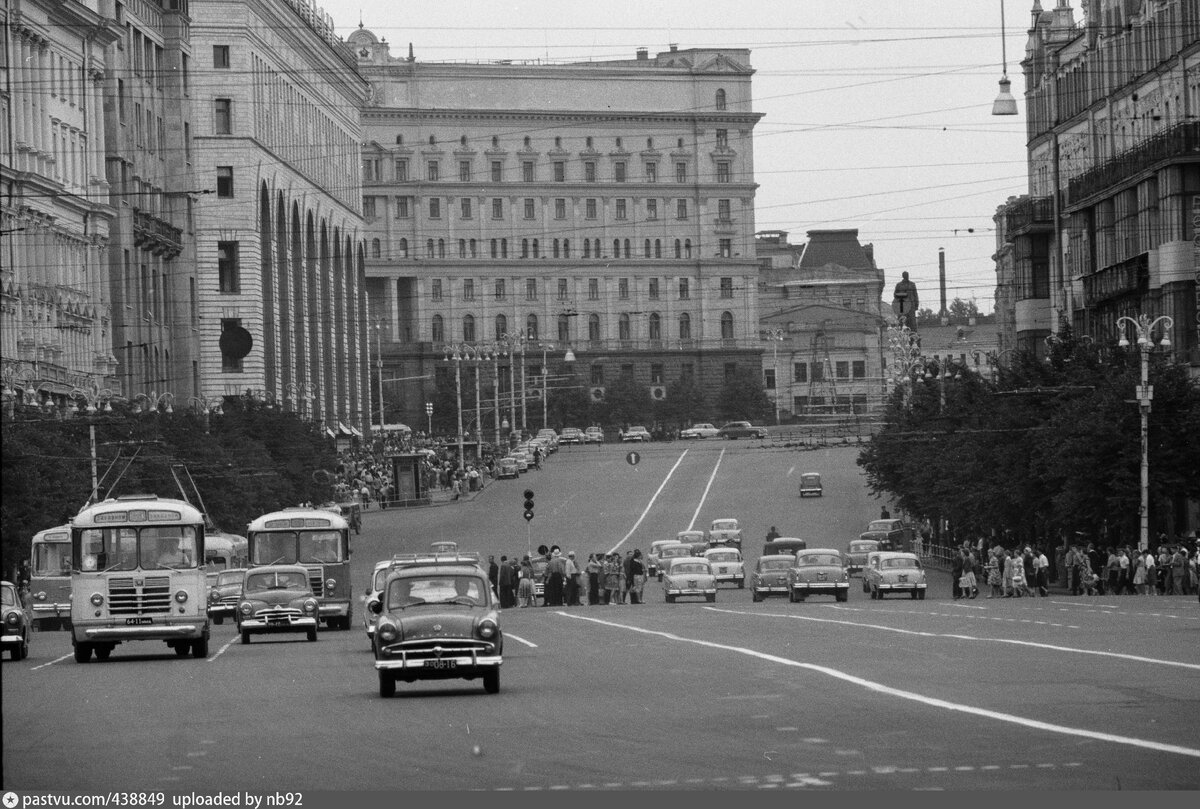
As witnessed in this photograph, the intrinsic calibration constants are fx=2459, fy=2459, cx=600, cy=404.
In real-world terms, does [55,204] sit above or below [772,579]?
above

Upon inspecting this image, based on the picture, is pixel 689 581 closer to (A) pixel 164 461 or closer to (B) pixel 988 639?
(A) pixel 164 461

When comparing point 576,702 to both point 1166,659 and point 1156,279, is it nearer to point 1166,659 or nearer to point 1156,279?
point 1166,659

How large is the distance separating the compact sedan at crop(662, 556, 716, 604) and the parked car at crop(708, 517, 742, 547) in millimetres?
24938


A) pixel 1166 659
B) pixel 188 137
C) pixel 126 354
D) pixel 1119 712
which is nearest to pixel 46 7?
pixel 126 354

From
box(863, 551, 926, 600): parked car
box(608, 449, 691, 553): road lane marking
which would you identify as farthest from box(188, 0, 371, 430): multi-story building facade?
box(863, 551, 926, 600): parked car

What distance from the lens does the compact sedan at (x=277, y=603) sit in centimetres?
4309

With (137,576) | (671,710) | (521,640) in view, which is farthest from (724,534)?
(671,710)

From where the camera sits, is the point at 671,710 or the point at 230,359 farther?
the point at 230,359

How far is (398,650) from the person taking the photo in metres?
26.7

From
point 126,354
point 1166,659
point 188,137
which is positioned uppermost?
point 188,137

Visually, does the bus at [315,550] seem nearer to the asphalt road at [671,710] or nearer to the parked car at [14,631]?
the asphalt road at [671,710]

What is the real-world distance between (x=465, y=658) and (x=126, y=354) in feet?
253

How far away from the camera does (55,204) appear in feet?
293

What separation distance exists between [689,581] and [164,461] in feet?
62.5
